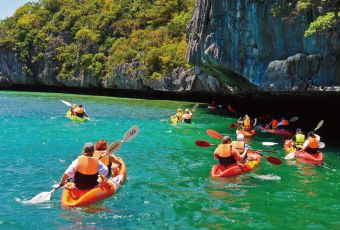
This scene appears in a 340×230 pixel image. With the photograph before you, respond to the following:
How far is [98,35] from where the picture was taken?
56.4 metres

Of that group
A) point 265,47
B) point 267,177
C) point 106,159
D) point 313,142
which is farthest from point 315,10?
point 106,159

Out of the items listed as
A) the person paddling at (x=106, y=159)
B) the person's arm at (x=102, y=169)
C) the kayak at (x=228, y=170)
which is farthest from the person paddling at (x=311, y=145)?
the person's arm at (x=102, y=169)

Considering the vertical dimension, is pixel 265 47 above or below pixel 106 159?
above

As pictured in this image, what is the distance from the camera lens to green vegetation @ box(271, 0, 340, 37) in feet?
47.4

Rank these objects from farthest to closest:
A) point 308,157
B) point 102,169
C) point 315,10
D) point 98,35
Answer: point 98,35, point 315,10, point 308,157, point 102,169

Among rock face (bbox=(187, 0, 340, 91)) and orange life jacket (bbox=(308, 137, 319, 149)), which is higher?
rock face (bbox=(187, 0, 340, 91))

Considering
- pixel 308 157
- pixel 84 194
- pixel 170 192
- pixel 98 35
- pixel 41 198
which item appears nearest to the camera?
pixel 84 194

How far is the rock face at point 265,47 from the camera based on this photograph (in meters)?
16.7

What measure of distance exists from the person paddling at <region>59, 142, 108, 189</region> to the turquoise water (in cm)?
56

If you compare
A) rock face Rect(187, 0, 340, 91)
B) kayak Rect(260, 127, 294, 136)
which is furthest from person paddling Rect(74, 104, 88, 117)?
kayak Rect(260, 127, 294, 136)

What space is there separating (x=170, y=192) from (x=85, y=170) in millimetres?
2459

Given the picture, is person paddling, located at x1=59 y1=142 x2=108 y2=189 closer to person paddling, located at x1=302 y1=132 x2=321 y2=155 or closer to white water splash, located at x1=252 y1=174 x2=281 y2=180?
white water splash, located at x1=252 y1=174 x2=281 y2=180

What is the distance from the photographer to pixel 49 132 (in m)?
21.3

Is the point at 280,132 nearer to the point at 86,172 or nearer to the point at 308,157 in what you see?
the point at 308,157
